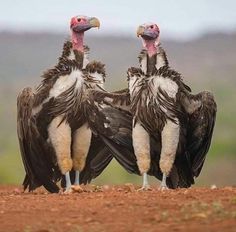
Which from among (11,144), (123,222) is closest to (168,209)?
(123,222)

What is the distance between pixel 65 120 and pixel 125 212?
13.6ft

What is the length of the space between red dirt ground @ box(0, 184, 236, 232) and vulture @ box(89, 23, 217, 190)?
6.29ft

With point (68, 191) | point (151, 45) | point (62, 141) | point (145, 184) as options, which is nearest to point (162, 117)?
point (145, 184)

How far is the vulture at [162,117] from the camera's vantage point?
14.8 m

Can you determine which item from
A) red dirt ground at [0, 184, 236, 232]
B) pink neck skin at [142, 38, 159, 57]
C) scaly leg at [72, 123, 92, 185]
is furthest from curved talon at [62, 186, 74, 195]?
pink neck skin at [142, 38, 159, 57]

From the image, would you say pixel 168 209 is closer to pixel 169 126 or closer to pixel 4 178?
pixel 169 126

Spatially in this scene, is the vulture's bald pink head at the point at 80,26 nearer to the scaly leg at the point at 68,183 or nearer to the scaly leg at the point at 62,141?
the scaly leg at the point at 62,141

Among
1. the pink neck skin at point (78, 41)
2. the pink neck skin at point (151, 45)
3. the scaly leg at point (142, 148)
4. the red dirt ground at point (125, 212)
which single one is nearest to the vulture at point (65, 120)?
the pink neck skin at point (78, 41)

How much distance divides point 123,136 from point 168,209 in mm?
4464

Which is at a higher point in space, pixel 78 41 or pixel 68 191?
pixel 78 41

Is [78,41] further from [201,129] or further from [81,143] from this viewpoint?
[201,129]

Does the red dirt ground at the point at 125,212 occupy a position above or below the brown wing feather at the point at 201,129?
below

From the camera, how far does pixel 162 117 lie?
1484 centimetres

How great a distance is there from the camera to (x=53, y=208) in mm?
11859
